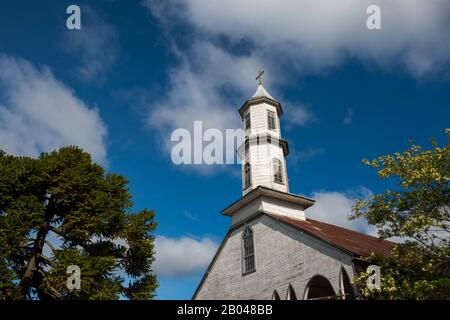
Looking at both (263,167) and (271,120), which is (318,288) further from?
(271,120)

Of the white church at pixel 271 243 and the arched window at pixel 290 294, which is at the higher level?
the white church at pixel 271 243

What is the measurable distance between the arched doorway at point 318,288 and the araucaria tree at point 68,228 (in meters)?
9.13

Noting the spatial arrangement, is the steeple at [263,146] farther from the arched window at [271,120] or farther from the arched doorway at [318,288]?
the arched doorway at [318,288]

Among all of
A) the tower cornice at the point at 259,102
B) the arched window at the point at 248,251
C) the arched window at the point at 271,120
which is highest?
the tower cornice at the point at 259,102

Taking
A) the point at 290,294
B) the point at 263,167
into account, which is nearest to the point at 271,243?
the point at 290,294

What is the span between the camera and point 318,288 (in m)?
21.8

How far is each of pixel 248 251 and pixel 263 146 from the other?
7.76m

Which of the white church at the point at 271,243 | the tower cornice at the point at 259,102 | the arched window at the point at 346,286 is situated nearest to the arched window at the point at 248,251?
the white church at the point at 271,243

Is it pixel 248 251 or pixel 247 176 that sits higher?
pixel 247 176

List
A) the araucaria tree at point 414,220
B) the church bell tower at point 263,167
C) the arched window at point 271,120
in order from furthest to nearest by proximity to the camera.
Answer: the arched window at point 271,120, the church bell tower at point 263,167, the araucaria tree at point 414,220

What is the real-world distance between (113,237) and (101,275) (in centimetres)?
268

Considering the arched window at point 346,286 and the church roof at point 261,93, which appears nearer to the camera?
the arched window at point 346,286

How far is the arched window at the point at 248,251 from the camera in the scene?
24312 millimetres
